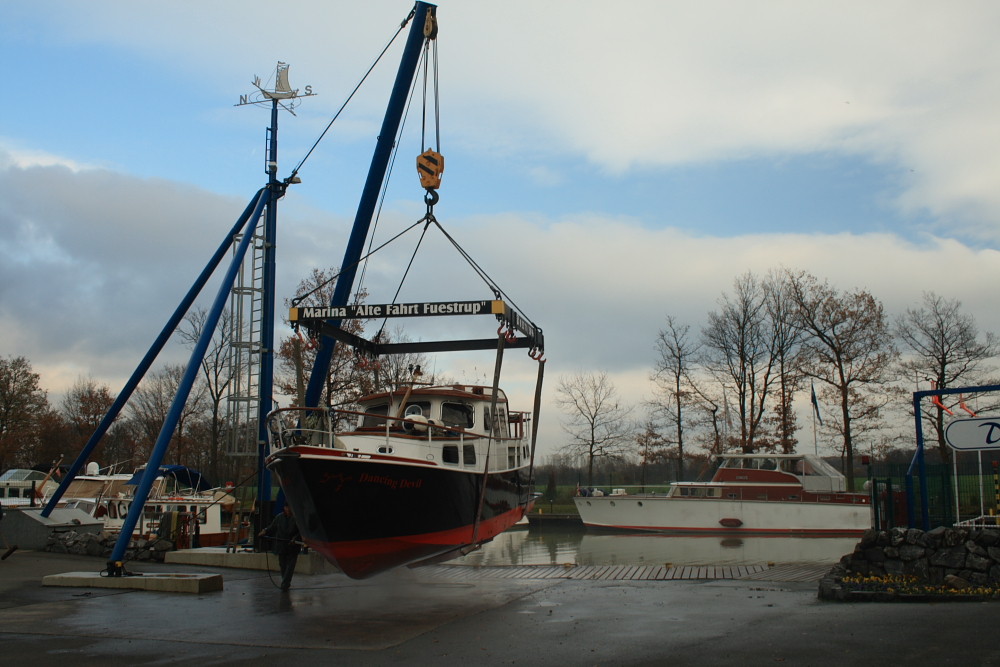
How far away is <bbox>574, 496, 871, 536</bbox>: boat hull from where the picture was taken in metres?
33.1

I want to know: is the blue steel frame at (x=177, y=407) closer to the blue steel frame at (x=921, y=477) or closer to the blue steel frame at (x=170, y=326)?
the blue steel frame at (x=170, y=326)

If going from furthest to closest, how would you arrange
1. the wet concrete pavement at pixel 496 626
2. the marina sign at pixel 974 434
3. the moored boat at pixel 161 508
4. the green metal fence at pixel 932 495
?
the moored boat at pixel 161 508
the green metal fence at pixel 932 495
the marina sign at pixel 974 434
the wet concrete pavement at pixel 496 626

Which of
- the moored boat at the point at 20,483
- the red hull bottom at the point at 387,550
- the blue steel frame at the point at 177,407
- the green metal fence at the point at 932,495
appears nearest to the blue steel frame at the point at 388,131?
the blue steel frame at the point at 177,407

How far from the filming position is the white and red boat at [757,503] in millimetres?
33156

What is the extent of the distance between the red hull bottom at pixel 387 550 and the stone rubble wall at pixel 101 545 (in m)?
7.78

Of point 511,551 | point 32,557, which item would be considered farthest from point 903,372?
point 32,557

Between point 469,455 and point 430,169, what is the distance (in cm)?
541

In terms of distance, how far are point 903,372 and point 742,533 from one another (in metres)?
10.5

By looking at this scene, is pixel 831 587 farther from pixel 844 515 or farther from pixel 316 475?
pixel 844 515

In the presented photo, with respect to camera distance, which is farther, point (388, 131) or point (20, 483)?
point (20, 483)

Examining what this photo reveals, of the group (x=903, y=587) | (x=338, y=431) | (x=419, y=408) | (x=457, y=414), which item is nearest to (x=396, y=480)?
(x=338, y=431)

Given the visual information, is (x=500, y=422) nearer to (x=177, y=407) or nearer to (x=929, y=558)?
(x=177, y=407)

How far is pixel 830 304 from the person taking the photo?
3794cm

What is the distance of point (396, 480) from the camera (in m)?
12.0
